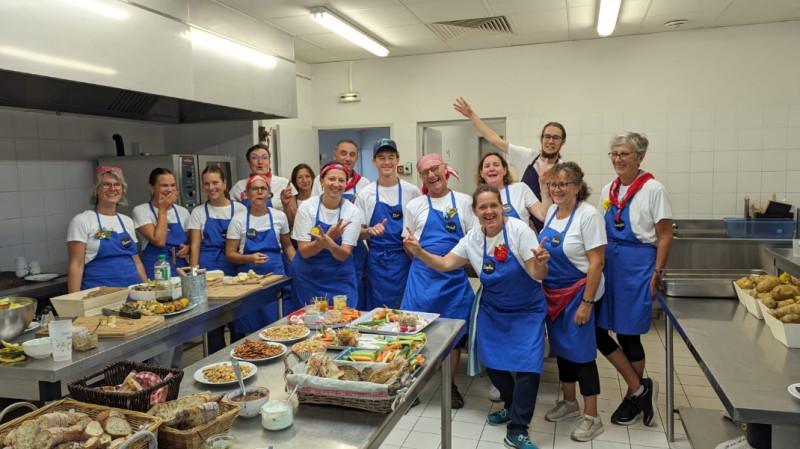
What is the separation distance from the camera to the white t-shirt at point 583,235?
311 cm

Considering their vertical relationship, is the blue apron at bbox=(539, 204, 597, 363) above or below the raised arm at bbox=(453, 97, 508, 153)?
below

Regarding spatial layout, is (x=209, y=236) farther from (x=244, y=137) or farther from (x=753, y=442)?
(x=753, y=442)

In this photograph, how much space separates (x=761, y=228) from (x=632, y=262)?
2.85 metres

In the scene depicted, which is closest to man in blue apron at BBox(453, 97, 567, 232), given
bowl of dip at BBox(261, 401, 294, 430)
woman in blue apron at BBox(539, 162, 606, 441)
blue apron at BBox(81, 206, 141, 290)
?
woman in blue apron at BBox(539, 162, 606, 441)

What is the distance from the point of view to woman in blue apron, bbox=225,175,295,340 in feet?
13.0

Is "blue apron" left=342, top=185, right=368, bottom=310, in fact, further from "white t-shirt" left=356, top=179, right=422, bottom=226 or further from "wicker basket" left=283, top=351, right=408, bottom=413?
"wicker basket" left=283, top=351, right=408, bottom=413

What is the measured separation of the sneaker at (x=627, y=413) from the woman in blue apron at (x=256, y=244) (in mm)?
2294

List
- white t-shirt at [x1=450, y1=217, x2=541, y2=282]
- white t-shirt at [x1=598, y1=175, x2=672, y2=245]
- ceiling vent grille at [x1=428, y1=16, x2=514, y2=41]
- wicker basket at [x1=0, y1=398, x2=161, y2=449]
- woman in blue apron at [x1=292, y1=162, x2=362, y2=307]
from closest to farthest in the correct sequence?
wicker basket at [x1=0, y1=398, x2=161, y2=449]
white t-shirt at [x1=450, y1=217, x2=541, y2=282]
white t-shirt at [x1=598, y1=175, x2=672, y2=245]
woman in blue apron at [x1=292, y1=162, x2=362, y2=307]
ceiling vent grille at [x1=428, y1=16, x2=514, y2=41]

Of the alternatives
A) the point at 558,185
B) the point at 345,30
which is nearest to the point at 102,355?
the point at 558,185

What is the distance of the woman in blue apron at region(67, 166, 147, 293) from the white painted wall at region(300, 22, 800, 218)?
161 inches

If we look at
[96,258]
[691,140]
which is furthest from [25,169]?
[691,140]

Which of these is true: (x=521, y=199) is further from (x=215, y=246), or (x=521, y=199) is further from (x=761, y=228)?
(x=761, y=228)

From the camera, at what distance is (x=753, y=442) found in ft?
6.21

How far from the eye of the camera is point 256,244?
4.00 meters
